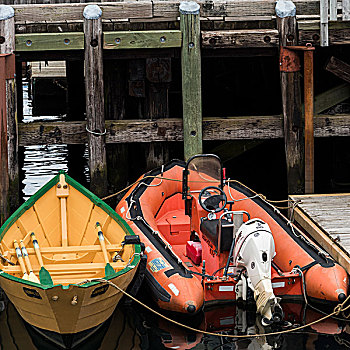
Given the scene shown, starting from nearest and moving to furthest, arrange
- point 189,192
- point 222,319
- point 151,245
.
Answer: point 222,319, point 151,245, point 189,192

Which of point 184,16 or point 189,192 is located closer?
point 189,192

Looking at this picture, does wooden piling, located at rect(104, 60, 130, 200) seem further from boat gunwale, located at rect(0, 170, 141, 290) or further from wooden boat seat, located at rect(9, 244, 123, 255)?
wooden boat seat, located at rect(9, 244, 123, 255)

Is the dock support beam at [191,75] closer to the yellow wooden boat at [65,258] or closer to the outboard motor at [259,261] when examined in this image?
the yellow wooden boat at [65,258]

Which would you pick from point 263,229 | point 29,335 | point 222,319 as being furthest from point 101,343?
point 263,229

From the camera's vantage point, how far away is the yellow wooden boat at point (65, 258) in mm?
6945

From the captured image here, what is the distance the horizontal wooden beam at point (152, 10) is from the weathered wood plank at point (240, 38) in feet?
0.78

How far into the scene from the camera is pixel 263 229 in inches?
306

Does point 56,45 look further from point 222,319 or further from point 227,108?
point 227,108

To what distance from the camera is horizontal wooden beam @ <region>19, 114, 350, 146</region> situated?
10.2 m

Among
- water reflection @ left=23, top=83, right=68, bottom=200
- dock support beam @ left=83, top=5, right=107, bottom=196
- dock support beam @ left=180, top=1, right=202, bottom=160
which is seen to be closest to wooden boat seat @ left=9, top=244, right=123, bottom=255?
dock support beam @ left=83, top=5, right=107, bottom=196

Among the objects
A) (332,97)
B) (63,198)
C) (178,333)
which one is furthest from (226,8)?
(178,333)

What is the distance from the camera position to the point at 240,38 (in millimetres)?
10180

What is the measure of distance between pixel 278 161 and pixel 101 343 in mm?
7926

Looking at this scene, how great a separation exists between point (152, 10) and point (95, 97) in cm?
138
